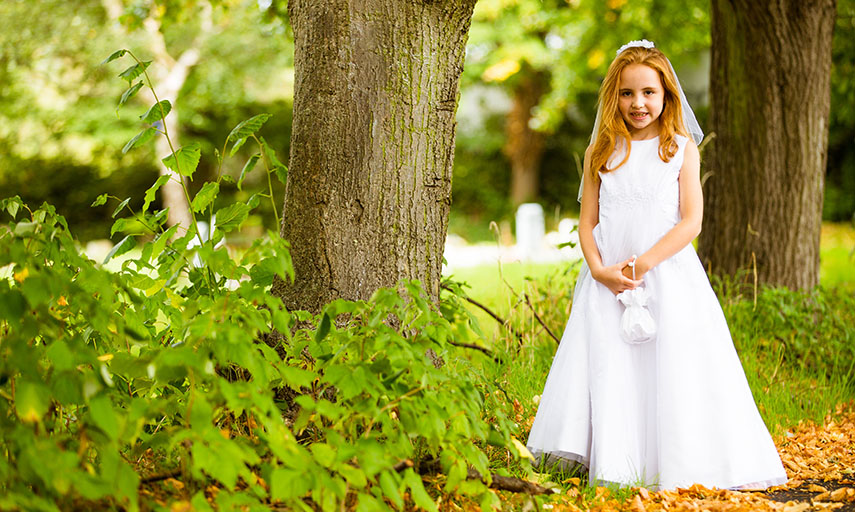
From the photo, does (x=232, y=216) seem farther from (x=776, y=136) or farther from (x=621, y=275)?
(x=776, y=136)

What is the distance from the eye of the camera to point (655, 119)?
307cm

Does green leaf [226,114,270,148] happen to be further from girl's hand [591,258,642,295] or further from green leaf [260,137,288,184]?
girl's hand [591,258,642,295]

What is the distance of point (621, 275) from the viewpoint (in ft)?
9.52

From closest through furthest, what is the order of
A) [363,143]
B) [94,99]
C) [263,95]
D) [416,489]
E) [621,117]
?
[416,489] → [363,143] → [621,117] → [94,99] → [263,95]

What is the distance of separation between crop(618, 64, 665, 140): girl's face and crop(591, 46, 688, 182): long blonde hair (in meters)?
0.03

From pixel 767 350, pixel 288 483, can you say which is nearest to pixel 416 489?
pixel 288 483

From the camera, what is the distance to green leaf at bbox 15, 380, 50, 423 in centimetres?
168

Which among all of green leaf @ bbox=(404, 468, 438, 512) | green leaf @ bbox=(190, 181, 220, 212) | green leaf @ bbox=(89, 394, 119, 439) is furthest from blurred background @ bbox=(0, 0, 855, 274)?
green leaf @ bbox=(89, 394, 119, 439)

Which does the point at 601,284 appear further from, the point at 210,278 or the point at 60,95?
the point at 60,95

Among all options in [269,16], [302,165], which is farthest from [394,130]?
[269,16]

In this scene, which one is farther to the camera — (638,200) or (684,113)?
(684,113)

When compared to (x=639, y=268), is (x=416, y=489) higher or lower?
lower

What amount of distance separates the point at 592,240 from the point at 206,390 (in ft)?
5.40

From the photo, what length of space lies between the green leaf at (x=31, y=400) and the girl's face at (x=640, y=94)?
2334 mm
